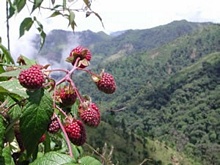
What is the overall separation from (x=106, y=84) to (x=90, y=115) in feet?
0.40

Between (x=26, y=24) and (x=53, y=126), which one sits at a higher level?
→ (x=26, y=24)

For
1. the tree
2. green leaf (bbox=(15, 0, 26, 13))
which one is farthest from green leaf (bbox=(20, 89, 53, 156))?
green leaf (bbox=(15, 0, 26, 13))

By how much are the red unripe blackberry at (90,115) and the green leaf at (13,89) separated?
0.19 meters

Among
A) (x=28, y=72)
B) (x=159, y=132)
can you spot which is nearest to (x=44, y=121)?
(x=28, y=72)

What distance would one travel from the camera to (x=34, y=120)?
1.03 meters

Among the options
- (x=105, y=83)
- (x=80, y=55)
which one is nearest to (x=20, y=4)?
(x=80, y=55)

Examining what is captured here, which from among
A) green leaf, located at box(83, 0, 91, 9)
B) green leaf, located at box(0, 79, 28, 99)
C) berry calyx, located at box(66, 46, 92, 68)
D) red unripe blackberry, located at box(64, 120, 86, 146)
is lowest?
red unripe blackberry, located at box(64, 120, 86, 146)

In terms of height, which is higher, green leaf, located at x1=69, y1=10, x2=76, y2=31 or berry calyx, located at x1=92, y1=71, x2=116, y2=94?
green leaf, located at x1=69, y1=10, x2=76, y2=31

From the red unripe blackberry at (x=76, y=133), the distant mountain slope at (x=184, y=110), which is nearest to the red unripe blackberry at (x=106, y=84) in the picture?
the red unripe blackberry at (x=76, y=133)

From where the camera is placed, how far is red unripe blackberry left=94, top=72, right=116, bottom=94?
4.08 ft

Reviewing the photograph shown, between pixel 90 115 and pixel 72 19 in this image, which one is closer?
pixel 90 115

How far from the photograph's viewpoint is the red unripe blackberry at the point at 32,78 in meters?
1.02

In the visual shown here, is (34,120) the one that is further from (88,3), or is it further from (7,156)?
(88,3)

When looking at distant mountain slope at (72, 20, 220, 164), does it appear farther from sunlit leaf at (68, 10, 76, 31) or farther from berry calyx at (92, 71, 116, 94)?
berry calyx at (92, 71, 116, 94)
